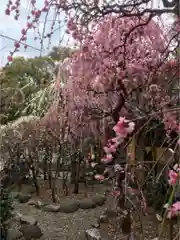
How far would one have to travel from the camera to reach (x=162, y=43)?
93.0 inches

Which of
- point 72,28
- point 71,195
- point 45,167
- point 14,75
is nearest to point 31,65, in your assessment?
point 14,75

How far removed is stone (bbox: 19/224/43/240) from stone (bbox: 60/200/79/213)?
23.4 inches

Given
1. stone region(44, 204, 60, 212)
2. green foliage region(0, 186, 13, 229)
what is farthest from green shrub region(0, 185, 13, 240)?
stone region(44, 204, 60, 212)

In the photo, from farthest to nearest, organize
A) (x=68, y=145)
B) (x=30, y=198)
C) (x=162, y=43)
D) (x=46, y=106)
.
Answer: (x=46, y=106) → (x=68, y=145) → (x=30, y=198) → (x=162, y=43)

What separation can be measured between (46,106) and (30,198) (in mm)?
1111

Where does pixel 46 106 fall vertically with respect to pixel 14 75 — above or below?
below

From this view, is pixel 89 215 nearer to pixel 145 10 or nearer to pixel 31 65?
pixel 145 10

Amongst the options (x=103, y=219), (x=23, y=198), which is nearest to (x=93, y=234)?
(x=103, y=219)

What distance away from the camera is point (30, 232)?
2.75m

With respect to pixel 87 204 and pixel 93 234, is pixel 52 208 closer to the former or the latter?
pixel 87 204

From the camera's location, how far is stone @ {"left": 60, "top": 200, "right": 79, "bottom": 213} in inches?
135

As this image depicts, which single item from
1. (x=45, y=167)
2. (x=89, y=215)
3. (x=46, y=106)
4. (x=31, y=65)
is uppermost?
(x=31, y=65)

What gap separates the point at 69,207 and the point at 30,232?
0.74m

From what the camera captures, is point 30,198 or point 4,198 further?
point 30,198
